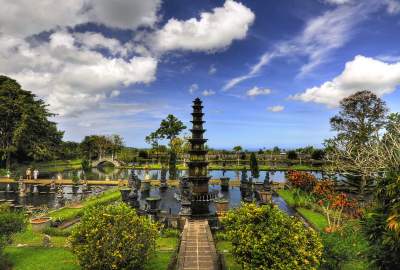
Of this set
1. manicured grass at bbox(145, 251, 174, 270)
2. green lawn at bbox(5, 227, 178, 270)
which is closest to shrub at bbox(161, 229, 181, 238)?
green lawn at bbox(5, 227, 178, 270)

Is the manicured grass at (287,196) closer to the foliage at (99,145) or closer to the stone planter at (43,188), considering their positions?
the stone planter at (43,188)

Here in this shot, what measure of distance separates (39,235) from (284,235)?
15.2m

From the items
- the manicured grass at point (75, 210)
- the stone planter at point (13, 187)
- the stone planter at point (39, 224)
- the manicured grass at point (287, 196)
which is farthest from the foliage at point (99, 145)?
the stone planter at point (39, 224)

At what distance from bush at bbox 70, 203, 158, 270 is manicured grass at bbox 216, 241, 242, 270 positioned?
140 inches

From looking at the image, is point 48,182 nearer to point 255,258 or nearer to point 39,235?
point 39,235

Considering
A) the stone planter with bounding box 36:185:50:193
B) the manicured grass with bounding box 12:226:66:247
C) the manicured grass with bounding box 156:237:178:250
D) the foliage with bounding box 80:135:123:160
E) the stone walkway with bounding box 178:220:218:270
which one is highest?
the foliage with bounding box 80:135:123:160

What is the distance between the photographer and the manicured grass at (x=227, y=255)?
43.6 feet

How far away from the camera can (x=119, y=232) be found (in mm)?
11070

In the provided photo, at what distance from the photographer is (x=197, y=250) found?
14.0 m

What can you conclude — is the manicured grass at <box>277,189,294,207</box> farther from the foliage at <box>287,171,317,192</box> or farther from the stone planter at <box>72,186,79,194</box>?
the stone planter at <box>72,186,79,194</box>

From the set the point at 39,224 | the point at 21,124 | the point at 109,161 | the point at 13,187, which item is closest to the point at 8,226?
the point at 39,224

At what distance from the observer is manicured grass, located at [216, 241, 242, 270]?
1330cm

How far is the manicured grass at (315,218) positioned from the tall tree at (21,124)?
4704 cm

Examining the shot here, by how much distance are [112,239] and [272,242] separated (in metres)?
5.75
